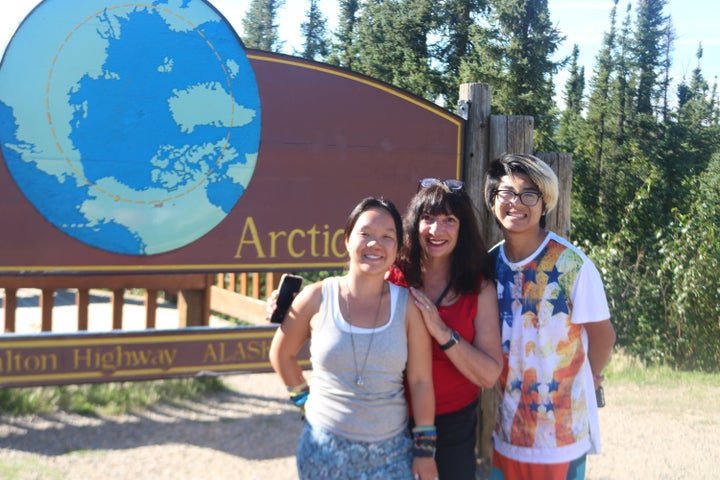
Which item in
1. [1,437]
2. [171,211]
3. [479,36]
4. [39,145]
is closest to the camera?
[39,145]

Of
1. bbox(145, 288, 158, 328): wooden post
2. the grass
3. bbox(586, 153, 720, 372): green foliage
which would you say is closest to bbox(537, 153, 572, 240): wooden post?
bbox(145, 288, 158, 328): wooden post

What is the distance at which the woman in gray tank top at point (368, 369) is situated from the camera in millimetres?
2115

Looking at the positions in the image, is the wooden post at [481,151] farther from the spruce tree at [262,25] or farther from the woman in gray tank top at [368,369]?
the spruce tree at [262,25]

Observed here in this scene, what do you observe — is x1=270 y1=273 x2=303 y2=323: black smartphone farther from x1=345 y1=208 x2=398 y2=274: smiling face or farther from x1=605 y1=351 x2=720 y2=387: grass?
x1=605 y1=351 x2=720 y2=387: grass

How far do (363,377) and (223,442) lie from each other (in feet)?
9.37

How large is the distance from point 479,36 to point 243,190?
13562 millimetres

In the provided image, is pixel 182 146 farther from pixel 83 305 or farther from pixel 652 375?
pixel 652 375

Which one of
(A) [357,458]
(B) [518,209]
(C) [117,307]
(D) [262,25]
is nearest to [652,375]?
(C) [117,307]

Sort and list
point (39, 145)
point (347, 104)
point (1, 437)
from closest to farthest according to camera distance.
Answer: point (39, 145)
point (347, 104)
point (1, 437)

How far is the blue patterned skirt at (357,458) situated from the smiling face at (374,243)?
0.47 m

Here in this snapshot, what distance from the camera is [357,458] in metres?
2.11

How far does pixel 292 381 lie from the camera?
93.5 inches

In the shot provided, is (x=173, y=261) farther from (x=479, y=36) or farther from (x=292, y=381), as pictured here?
(x=479, y=36)

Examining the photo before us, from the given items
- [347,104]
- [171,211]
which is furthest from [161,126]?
[347,104]
